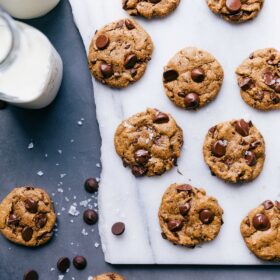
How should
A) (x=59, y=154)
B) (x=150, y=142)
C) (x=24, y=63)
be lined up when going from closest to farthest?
(x=24, y=63)
(x=150, y=142)
(x=59, y=154)

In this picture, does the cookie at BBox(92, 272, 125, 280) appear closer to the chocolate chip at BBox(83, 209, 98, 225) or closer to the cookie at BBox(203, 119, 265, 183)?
the chocolate chip at BBox(83, 209, 98, 225)

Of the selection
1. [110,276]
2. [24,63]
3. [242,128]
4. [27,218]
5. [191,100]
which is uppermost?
[24,63]

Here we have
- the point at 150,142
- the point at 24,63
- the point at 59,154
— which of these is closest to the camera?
the point at 24,63

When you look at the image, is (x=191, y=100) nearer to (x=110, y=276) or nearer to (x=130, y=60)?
(x=130, y=60)

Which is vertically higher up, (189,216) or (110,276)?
(189,216)

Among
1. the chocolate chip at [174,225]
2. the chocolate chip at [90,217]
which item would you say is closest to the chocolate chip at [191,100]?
the chocolate chip at [174,225]

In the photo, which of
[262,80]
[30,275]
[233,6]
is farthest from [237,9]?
[30,275]
